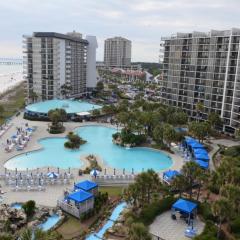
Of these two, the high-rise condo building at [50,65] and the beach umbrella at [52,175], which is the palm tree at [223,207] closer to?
the beach umbrella at [52,175]

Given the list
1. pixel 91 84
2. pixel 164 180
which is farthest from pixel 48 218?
pixel 91 84

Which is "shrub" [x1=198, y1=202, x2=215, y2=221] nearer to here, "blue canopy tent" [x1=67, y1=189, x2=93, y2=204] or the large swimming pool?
"blue canopy tent" [x1=67, y1=189, x2=93, y2=204]

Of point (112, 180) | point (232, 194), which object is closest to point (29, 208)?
point (112, 180)

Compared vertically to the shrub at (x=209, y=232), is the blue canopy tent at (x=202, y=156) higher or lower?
higher

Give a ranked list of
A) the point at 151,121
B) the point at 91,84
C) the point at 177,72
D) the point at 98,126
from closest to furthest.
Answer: the point at 151,121 < the point at 98,126 < the point at 177,72 < the point at 91,84

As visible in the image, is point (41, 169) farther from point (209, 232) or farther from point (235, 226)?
point (235, 226)

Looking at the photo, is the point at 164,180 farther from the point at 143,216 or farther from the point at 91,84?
the point at 91,84

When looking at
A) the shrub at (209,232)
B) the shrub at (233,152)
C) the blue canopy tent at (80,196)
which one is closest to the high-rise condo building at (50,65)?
the shrub at (233,152)
